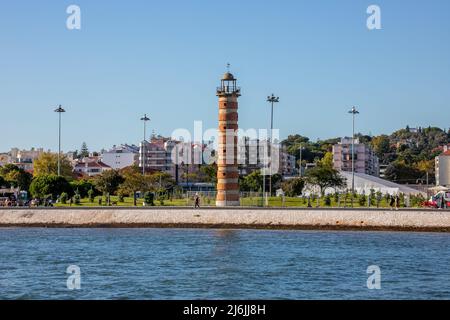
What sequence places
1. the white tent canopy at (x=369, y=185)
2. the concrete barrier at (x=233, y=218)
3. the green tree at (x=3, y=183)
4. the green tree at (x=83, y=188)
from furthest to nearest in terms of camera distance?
the green tree at (x=3, y=183), the white tent canopy at (x=369, y=185), the green tree at (x=83, y=188), the concrete barrier at (x=233, y=218)

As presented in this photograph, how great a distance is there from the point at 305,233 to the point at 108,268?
23.9 m

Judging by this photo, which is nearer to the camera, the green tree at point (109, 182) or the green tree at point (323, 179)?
the green tree at point (109, 182)

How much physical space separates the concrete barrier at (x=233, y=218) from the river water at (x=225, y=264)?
124 inches

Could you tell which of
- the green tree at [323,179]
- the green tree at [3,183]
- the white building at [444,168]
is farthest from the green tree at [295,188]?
the white building at [444,168]

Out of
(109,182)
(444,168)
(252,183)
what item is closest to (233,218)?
(109,182)

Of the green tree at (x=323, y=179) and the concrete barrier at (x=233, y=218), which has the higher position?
the green tree at (x=323, y=179)

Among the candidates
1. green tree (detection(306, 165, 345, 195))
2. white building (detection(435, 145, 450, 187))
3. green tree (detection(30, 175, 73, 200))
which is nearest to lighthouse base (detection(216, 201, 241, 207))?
green tree (detection(30, 175, 73, 200))

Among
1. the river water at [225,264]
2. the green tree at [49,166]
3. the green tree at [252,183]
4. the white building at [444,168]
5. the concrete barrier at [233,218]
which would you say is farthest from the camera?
the white building at [444,168]

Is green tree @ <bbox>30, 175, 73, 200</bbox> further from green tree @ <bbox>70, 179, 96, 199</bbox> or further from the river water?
the river water

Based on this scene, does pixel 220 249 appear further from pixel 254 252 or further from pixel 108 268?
pixel 108 268

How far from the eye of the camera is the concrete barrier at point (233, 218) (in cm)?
6156

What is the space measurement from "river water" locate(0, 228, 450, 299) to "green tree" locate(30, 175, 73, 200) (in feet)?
115

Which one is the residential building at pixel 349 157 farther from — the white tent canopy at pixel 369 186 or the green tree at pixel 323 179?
the green tree at pixel 323 179

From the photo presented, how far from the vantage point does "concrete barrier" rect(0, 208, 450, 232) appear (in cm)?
6156
